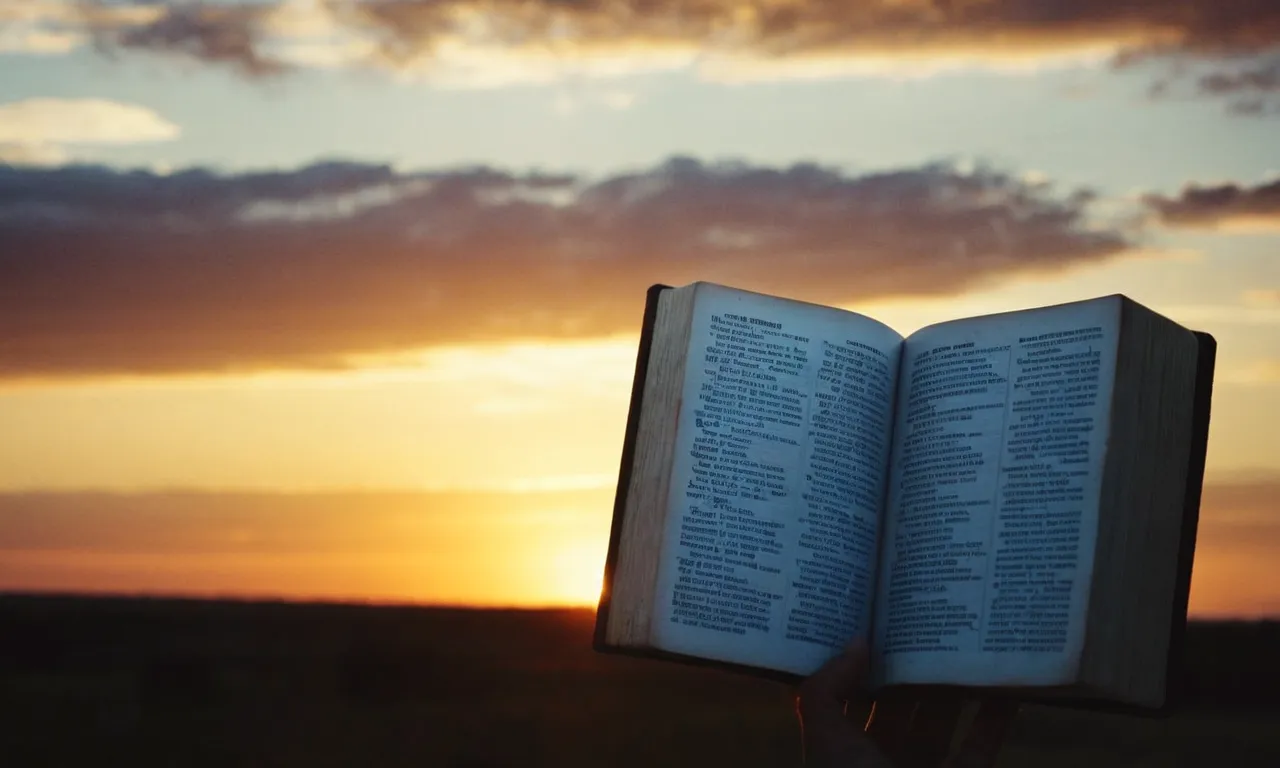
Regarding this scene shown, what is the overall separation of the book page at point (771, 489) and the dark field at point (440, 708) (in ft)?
33.1

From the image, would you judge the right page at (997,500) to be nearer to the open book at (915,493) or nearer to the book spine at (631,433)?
the open book at (915,493)

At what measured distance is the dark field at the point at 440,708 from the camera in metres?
22.2

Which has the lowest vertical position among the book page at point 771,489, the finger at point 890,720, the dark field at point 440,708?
the dark field at point 440,708

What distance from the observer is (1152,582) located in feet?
8.90

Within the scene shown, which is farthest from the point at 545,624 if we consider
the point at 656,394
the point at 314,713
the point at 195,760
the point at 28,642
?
the point at 656,394

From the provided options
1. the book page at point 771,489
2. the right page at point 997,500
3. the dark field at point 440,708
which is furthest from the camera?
the dark field at point 440,708

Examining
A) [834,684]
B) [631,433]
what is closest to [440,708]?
[631,433]

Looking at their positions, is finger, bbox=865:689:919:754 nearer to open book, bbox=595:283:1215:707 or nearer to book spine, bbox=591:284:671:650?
open book, bbox=595:283:1215:707

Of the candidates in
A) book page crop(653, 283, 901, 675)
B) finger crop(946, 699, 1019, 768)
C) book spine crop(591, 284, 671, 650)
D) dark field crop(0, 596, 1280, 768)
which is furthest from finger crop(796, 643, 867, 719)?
dark field crop(0, 596, 1280, 768)

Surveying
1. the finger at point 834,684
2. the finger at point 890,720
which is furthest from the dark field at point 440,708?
the finger at point 834,684

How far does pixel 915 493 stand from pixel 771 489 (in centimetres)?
29

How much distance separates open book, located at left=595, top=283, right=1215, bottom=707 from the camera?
8.76ft

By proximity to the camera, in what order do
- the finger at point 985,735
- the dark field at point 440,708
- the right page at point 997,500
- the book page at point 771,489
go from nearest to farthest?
the finger at point 985,735, the right page at point 997,500, the book page at point 771,489, the dark field at point 440,708

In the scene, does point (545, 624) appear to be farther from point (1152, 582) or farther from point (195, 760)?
point (1152, 582)
